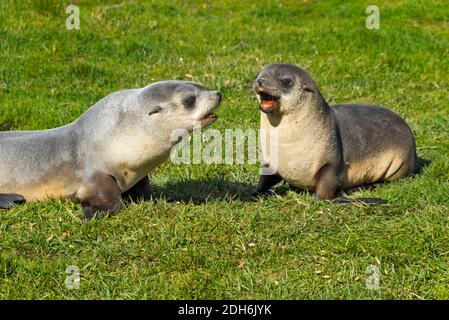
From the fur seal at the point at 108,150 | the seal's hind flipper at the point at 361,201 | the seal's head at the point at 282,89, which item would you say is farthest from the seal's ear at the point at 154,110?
the seal's hind flipper at the point at 361,201

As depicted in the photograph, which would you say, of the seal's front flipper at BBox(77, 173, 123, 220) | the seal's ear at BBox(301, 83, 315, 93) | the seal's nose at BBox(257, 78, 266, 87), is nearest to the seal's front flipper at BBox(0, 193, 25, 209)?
the seal's front flipper at BBox(77, 173, 123, 220)

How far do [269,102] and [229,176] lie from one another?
39.3 inches

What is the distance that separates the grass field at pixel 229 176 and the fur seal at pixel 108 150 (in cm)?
19

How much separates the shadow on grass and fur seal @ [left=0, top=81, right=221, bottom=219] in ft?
0.83

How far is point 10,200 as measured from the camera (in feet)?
20.8

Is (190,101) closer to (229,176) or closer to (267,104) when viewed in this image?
(267,104)

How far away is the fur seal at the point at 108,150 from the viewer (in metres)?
6.26

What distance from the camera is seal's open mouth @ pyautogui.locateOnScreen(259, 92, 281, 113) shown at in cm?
662

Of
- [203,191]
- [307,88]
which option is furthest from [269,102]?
[203,191]

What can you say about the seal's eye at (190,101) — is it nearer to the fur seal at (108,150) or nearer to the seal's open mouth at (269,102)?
the fur seal at (108,150)

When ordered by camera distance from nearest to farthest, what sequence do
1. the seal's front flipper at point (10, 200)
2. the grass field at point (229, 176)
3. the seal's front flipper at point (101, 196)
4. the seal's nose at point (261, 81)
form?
the grass field at point (229, 176) → the seal's front flipper at point (101, 196) → the seal's front flipper at point (10, 200) → the seal's nose at point (261, 81)

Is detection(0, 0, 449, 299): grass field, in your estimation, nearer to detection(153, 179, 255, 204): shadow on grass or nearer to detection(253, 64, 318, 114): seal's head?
detection(153, 179, 255, 204): shadow on grass

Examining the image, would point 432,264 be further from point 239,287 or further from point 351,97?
point 351,97
